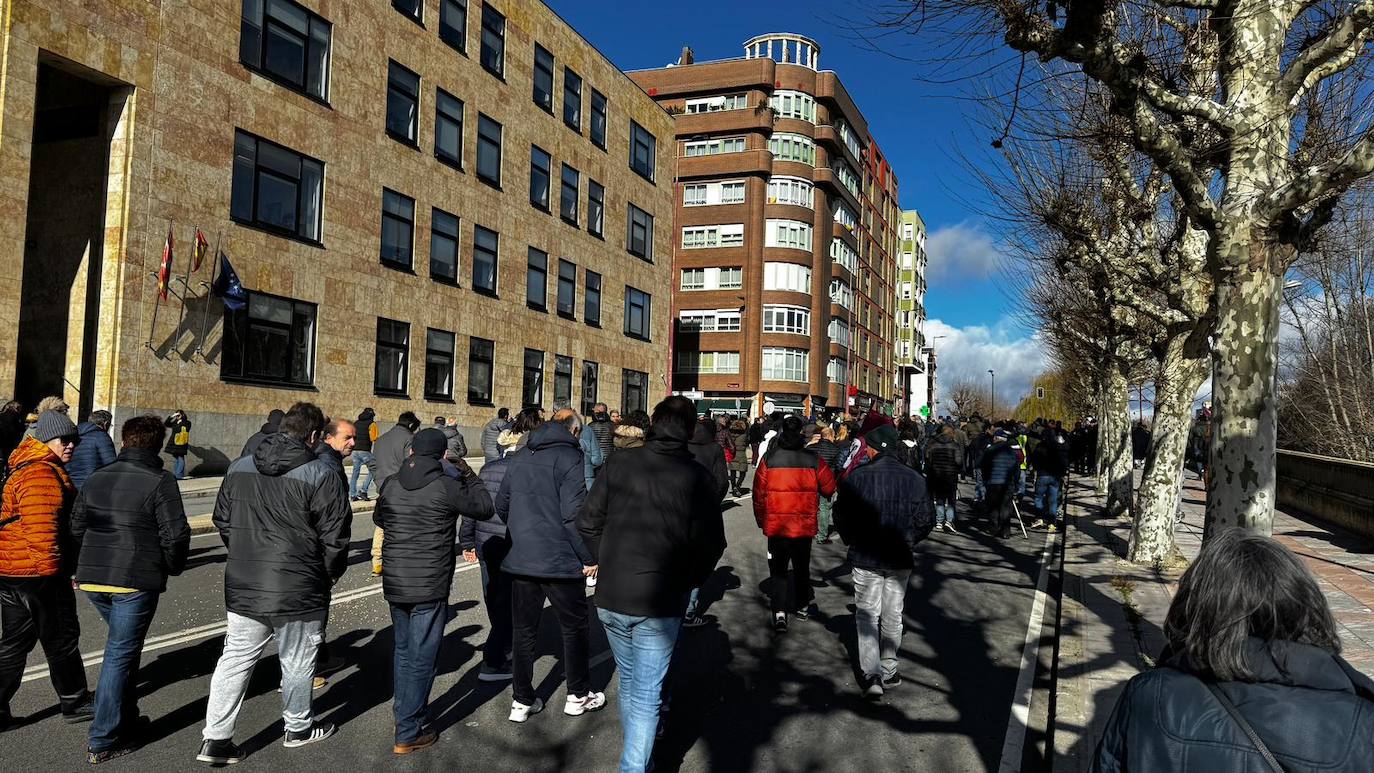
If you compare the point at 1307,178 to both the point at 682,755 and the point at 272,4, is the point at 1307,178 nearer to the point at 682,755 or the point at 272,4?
the point at 682,755

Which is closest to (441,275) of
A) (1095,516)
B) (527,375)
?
(527,375)

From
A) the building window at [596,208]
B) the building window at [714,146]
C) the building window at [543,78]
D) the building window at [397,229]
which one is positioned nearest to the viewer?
the building window at [397,229]

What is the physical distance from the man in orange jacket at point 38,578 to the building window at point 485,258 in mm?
21423

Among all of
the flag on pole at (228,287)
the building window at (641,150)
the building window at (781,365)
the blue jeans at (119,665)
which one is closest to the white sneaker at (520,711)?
the blue jeans at (119,665)

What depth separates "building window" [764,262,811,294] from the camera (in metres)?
51.6

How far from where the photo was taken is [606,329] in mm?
33281

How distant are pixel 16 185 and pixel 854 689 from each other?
53.5 ft

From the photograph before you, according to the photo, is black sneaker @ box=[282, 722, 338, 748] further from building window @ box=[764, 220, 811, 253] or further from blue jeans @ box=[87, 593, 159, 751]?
building window @ box=[764, 220, 811, 253]

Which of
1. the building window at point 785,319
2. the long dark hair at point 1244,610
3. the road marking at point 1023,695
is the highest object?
the building window at point 785,319

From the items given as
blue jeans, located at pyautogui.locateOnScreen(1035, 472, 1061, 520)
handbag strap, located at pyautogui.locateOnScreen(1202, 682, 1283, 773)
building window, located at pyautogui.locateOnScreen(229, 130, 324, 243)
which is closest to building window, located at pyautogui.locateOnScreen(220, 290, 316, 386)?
A: building window, located at pyautogui.locateOnScreen(229, 130, 324, 243)

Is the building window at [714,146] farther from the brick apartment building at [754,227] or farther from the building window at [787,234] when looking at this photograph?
the building window at [787,234]

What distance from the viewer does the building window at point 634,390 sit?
34438 mm

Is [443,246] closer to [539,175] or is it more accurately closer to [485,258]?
[485,258]

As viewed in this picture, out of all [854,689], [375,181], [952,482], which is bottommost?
[854,689]
